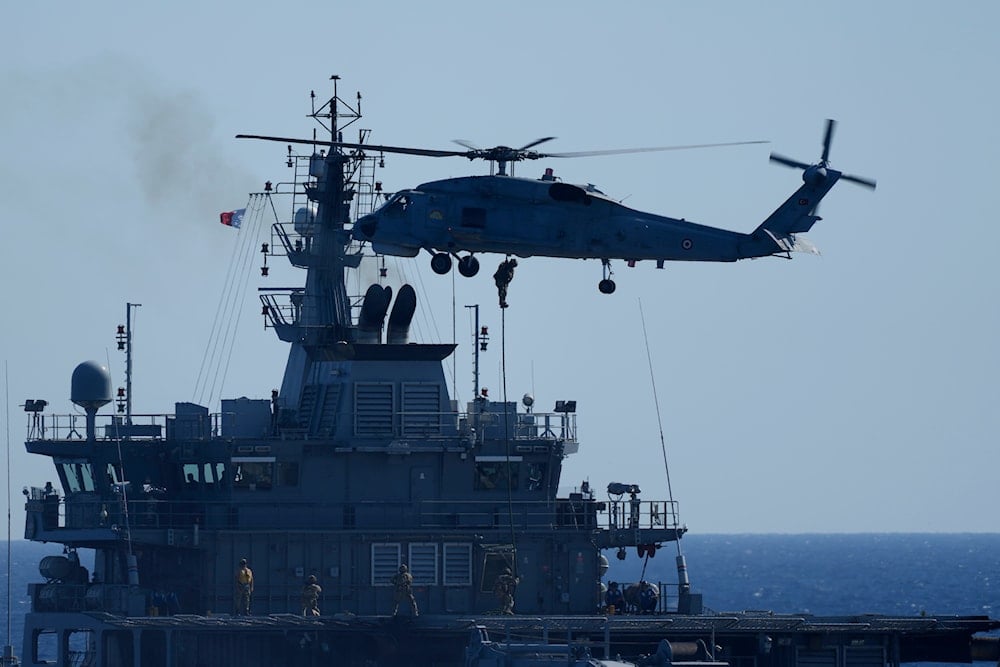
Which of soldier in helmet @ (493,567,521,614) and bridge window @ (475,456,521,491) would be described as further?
bridge window @ (475,456,521,491)

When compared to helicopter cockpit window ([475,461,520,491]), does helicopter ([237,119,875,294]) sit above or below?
above

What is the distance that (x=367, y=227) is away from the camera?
4425cm

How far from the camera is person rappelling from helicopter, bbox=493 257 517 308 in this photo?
141 ft

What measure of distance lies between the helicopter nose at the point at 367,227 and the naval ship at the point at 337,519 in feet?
11.5

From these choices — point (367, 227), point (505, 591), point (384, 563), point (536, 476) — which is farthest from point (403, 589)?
point (367, 227)

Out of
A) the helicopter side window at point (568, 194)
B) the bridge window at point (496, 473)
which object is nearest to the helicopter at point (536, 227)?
the helicopter side window at point (568, 194)

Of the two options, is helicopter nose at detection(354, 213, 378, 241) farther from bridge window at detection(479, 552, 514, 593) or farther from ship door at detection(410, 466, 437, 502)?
Answer: bridge window at detection(479, 552, 514, 593)

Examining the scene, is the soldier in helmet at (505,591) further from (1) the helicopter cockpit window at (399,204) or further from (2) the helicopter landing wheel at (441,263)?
(1) the helicopter cockpit window at (399,204)

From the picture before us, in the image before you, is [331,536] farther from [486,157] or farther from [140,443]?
[486,157]

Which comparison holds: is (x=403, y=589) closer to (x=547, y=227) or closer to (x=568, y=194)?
(x=547, y=227)

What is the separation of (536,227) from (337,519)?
29.4 ft

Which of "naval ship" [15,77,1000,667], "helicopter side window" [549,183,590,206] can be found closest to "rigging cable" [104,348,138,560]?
"naval ship" [15,77,1000,667]

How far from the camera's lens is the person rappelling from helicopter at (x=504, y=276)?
43125 millimetres

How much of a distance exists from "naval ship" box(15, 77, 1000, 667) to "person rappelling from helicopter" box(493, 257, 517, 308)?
3.64m
